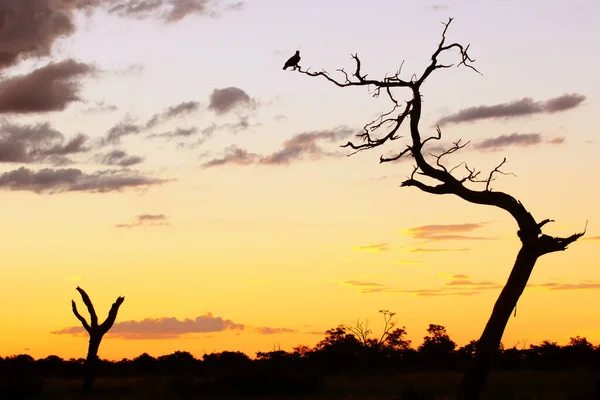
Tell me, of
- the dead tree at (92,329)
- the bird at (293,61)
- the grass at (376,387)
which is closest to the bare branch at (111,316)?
the dead tree at (92,329)

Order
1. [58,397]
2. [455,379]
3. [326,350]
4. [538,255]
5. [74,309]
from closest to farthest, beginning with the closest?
[538,255] → [58,397] → [74,309] → [455,379] → [326,350]

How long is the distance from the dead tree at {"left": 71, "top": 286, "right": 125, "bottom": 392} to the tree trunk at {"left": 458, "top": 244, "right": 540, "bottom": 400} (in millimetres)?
18395

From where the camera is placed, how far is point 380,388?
36.1 metres

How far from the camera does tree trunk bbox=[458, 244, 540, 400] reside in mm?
18594

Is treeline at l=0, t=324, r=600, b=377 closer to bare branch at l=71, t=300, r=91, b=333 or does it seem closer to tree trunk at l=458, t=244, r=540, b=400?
bare branch at l=71, t=300, r=91, b=333

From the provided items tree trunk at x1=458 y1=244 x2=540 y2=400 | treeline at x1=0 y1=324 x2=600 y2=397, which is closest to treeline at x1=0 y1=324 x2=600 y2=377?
treeline at x1=0 y1=324 x2=600 y2=397

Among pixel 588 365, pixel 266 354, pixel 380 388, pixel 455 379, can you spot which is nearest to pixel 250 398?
pixel 380 388

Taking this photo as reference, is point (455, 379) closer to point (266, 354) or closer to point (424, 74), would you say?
point (266, 354)

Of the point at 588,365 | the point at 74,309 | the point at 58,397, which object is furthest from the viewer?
the point at 588,365

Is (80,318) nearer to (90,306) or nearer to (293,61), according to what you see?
(90,306)

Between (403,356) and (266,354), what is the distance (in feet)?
30.9

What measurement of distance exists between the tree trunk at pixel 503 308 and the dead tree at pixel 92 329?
1839 cm

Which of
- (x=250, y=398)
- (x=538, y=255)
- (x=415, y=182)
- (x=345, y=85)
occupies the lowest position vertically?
(x=250, y=398)

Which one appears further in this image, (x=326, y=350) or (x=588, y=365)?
(x=326, y=350)
